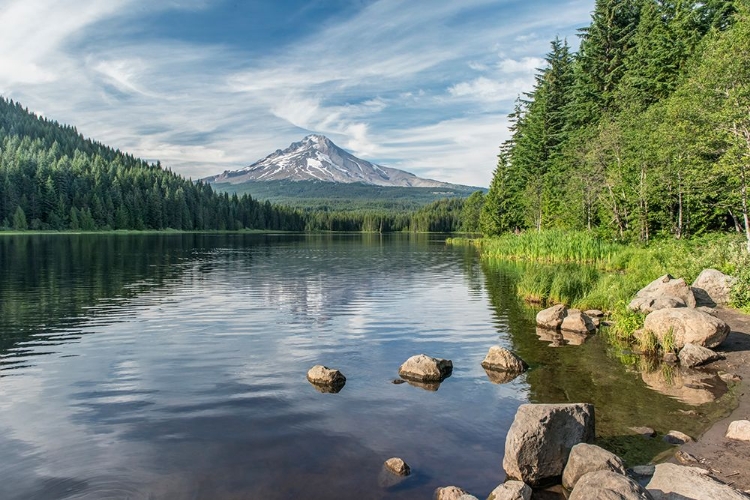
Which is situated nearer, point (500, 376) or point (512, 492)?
point (512, 492)

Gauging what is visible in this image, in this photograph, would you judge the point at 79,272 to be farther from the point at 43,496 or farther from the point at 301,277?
the point at 43,496

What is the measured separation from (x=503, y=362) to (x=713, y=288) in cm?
1455

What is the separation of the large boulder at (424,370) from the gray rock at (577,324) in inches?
322

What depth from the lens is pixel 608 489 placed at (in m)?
7.20

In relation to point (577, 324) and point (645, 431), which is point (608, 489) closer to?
point (645, 431)

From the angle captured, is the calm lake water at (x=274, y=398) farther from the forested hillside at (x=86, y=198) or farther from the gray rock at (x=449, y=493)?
the forested hillside at (x=86, y=198)

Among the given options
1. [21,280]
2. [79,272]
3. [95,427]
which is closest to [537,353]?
[95,427]

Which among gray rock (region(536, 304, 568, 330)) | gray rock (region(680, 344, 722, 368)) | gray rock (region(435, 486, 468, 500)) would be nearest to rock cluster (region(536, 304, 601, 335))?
gray rock (region(536, 304, 568, 330))

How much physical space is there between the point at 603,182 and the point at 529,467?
51406 millimetres

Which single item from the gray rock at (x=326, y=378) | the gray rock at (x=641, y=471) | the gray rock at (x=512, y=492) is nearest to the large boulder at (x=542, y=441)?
the gray rock at (x=512, y=492)

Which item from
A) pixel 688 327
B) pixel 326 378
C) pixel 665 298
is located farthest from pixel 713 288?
pixel 326 378

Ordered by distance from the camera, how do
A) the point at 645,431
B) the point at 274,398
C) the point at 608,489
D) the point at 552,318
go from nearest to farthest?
the point at 608,489, the point at 645,431, the point at 274,398, the point at 552,318

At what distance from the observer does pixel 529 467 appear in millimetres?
9297

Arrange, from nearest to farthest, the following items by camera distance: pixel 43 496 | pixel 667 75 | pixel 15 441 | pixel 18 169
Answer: pixel 43 496
pixel 15 441
pixel 667 75
pixel 18 169
